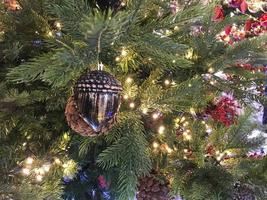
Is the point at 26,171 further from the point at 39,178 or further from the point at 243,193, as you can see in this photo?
the point at 243,193

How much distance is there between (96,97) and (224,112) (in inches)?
24.5

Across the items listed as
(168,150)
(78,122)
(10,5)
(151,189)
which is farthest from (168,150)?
(10,5)

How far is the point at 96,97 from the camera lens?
0.51 m

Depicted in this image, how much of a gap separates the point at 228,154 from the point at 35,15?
52cm

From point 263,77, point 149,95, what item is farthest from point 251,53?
point 149,95

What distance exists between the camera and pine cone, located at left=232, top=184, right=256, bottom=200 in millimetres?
682

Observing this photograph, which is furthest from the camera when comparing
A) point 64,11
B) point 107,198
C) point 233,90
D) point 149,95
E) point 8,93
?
point 107,198

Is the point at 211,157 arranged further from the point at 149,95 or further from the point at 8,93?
the point at 8,93

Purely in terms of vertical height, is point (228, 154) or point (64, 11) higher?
point (64, 11)

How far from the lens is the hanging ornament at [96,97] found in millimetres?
509

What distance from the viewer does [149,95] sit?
2.29ft

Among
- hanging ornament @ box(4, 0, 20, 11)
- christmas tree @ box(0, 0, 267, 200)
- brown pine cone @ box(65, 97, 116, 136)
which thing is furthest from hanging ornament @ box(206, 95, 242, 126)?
hanging ornament @ box(4, 0, 20, 11)

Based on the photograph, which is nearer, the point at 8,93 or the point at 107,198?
the point at 8,93

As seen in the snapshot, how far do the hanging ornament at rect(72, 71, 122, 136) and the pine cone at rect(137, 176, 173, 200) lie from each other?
1.25ft
